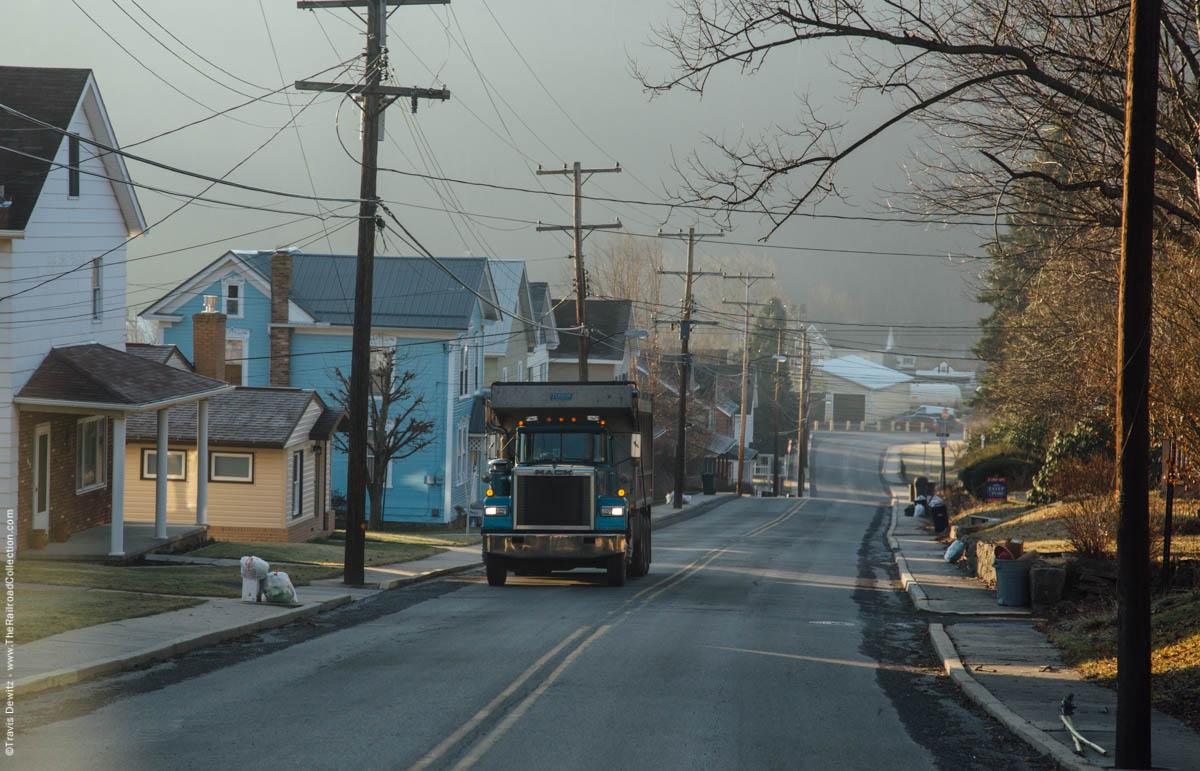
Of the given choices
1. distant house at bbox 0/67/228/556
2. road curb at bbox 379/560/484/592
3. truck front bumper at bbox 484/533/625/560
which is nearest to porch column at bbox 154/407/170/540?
distant house at bbox 0/67/228/556

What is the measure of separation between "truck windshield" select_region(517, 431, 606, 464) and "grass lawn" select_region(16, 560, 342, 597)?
485 cm

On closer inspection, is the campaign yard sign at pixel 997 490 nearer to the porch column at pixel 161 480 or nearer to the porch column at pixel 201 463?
the porch column at pixel 201 463

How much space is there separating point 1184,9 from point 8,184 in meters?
20.5

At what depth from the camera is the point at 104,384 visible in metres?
22.2

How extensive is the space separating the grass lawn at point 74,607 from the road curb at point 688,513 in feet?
93.4

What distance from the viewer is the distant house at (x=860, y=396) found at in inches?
6599

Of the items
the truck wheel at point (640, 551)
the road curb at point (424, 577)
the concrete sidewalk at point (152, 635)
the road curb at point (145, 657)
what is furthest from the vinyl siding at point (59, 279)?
the truck wheel at point (640, 551)

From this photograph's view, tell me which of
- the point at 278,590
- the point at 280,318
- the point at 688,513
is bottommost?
the point at 688,513

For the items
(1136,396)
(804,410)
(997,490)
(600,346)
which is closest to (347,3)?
(1136,396)

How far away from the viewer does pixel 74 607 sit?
606 inches

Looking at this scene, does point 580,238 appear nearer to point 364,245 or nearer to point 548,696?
point 364,245

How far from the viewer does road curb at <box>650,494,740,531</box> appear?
47.6 m

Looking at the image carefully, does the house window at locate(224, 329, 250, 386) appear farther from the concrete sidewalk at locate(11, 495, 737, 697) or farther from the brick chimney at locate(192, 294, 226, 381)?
the concrete sidewalk at locate(11, 495, 737, 697)

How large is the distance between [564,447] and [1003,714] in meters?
12.3
